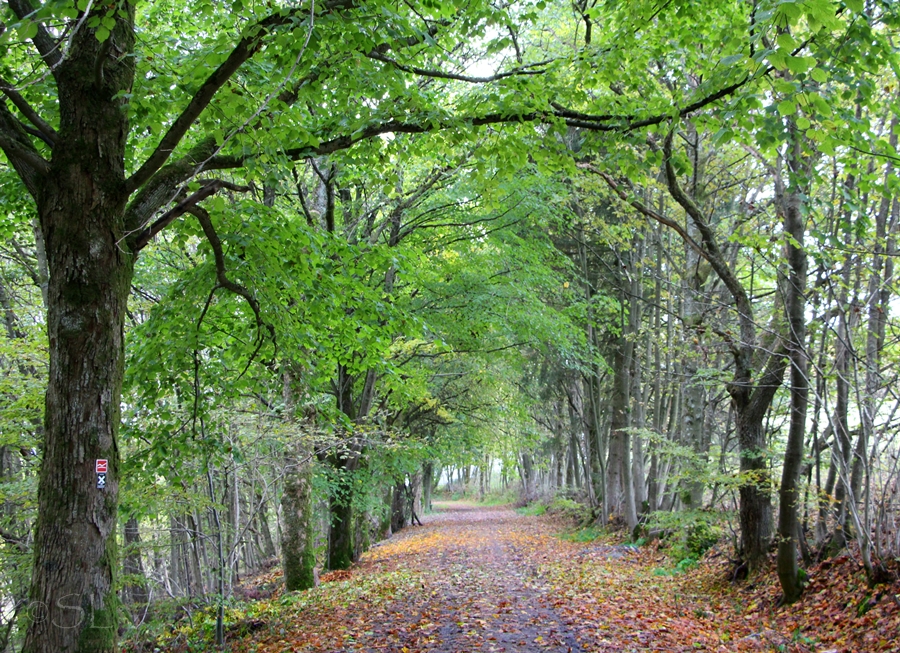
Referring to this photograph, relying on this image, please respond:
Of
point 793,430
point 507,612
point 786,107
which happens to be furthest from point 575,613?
point 786,107

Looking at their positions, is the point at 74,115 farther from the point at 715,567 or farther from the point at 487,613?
the point at 715,567

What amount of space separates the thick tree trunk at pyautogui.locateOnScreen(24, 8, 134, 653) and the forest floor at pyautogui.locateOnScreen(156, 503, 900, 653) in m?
2.82

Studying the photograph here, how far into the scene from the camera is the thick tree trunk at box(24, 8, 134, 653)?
13.6ft

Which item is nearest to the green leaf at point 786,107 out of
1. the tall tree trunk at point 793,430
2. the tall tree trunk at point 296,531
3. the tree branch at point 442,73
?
the tree branch at point 442,73

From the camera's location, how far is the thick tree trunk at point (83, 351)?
414 centimetres

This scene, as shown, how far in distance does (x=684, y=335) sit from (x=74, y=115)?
10723 millimetres

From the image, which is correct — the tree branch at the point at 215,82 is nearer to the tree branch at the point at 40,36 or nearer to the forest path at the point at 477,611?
the tree branch at the point at 40,36

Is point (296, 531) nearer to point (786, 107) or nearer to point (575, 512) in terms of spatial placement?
point (786, 107)

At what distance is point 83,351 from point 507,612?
5726mm

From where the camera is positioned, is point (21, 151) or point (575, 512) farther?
point (575, 512)

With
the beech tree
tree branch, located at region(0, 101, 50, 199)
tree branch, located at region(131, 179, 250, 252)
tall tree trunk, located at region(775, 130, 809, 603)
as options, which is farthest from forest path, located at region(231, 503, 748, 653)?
tree branch, located at region(0, 101, 50, 199)

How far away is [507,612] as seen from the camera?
24.3 feet

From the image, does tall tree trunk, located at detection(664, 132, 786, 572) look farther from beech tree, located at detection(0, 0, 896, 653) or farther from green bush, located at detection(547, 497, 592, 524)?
green bush, located at detection(547, 497, 592, 524)

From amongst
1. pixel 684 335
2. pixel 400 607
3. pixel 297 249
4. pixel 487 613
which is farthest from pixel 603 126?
pixel 684 335
